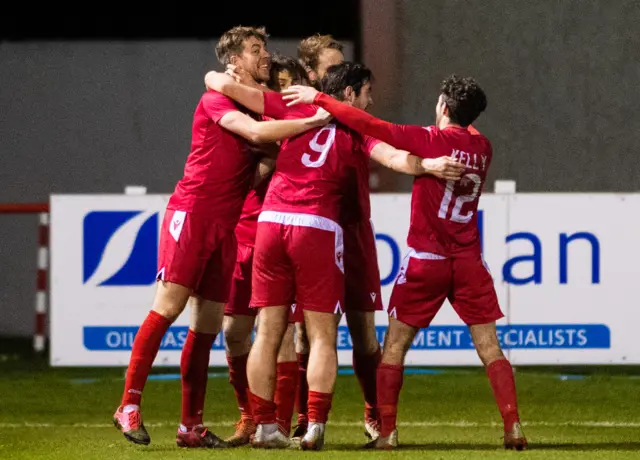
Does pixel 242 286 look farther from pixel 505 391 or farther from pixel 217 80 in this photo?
pixel 505 391

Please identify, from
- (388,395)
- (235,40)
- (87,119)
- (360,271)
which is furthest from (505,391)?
(87,119)

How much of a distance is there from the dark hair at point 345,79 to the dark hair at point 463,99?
0.37 metres

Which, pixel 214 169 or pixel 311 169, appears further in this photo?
pixel 214 169

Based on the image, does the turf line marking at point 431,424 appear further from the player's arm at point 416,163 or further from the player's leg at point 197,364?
the player's arm at point 416,163

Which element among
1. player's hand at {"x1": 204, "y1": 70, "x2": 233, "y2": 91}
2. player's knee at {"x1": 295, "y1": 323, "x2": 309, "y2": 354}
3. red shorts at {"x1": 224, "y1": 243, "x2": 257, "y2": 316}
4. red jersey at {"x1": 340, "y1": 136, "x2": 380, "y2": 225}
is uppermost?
player's hand at {"x1": 204, "y1": 70, "x2": 233, "y2": 91}

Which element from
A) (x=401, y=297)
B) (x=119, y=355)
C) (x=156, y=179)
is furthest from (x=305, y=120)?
(x=156, y=179)

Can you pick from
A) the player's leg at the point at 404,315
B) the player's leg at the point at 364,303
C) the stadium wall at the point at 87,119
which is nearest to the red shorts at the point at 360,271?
the player's leg at the point at 364,303

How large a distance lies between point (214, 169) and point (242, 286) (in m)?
0.72

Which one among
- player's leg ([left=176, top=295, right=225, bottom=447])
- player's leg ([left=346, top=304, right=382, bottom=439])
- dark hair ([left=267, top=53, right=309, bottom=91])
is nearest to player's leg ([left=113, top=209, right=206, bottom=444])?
player's leg ([left=176, top=295, right=225, bottom=447])

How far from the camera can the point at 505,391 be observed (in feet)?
21.6

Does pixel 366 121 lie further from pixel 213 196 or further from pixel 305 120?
pixel 213 196

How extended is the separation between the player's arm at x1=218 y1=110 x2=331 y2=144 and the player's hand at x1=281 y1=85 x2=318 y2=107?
0.08 m

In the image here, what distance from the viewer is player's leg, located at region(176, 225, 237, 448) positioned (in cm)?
679

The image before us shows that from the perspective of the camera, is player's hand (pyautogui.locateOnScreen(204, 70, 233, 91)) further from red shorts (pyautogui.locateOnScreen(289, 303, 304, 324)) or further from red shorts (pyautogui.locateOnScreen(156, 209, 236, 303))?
red shorts (pyautogui.locateOnScreen(289, 303, 304, 324))
